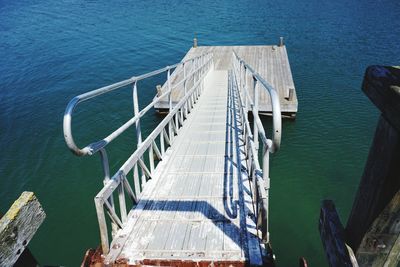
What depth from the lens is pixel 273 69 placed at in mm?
14164

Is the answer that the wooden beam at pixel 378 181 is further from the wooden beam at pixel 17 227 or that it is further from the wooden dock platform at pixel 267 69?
the wooden dock platform at pixel 267 69

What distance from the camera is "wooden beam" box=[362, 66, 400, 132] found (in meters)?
1.31

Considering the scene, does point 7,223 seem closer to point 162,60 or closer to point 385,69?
point 385,69

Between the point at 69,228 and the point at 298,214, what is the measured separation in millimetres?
5484

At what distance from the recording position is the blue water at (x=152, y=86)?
7.59m

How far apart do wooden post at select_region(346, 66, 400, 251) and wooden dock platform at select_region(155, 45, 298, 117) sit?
30.5 ft

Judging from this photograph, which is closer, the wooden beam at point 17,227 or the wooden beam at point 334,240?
the wooden beam at point 17,227

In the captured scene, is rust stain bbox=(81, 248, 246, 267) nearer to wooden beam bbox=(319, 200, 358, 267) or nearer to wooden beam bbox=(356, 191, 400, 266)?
wooden beam bbox=(319, 200, 358, 267)

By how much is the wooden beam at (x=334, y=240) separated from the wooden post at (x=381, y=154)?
0.24 ft

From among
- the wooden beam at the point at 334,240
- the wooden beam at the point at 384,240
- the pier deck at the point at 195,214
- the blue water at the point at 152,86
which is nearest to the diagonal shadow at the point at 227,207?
the pier deck at the point at 195,214

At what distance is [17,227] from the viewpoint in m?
1.36

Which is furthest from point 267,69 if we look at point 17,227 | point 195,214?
point 17,227

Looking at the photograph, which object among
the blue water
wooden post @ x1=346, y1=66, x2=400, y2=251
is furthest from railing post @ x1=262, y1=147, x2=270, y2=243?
the blue water

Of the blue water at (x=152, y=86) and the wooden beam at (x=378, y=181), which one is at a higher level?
the wooden beam at (x=378, y=181)
